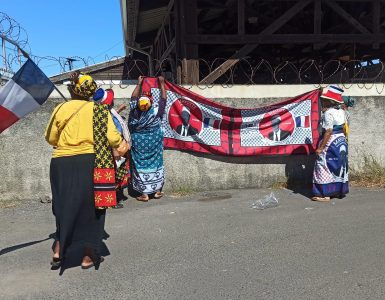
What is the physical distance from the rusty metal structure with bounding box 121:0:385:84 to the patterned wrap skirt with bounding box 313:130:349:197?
256 centimetres

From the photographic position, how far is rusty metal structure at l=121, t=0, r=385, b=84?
8.33 meters

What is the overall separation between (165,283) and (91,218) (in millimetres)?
890

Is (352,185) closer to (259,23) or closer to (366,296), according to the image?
(366,296)

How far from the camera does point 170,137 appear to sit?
22.6 feet

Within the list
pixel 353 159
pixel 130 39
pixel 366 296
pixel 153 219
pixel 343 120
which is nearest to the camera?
pixel 366 296

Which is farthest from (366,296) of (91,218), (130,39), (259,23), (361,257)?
(130,39)

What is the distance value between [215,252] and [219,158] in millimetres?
2848

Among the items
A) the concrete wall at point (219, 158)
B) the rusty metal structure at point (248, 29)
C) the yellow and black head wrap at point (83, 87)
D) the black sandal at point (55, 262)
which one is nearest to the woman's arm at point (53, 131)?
the yellow and black head wrap at point (83, 87)

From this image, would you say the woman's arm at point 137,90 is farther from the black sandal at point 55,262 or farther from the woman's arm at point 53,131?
the black sandal at point 55,262

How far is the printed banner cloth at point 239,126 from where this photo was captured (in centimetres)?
689

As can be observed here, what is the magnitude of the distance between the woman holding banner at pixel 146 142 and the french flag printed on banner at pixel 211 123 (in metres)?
0.73

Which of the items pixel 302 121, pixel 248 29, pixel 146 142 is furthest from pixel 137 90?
pixel 248 29

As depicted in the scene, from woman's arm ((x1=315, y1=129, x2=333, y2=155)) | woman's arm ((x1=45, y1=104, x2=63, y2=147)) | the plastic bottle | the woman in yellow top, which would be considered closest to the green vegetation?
woman's arm ((x1=315, y1=129, x2=333, y2=155))

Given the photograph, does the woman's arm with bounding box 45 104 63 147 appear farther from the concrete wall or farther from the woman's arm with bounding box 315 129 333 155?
the woman's arm with bounding box 315 129 333 155
